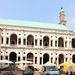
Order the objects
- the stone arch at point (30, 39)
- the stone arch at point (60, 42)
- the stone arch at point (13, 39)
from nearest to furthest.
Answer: the stone arch at point (13, 39) < the stone arch at point (30, 39) < the stone arch at point (60, 42)

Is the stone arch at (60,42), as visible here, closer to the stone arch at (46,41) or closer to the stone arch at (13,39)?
the stone arch at (46,41)

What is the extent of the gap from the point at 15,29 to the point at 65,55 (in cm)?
2143

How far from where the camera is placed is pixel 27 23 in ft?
191

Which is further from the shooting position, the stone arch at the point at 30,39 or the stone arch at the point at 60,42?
the stone arch at the point at 60,42

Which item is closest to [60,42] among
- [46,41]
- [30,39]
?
[46,41]

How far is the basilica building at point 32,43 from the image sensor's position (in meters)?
48.7

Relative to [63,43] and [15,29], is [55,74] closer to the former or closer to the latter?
[15,29]

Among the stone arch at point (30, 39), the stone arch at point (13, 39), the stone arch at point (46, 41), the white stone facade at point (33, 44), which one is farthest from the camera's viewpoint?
the stone arch at point (46, 41)

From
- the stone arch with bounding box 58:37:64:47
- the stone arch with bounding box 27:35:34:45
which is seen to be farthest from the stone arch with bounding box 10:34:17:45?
the stone arch with bounding box 58:37:64:47

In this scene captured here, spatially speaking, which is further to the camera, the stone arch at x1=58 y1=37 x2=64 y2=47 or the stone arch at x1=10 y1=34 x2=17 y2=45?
the stone arch at x1=58 y1=37 x2=64 y2=47

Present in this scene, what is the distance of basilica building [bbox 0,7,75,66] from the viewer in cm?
4869

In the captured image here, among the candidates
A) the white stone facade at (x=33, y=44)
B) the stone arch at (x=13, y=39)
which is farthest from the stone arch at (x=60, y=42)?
the stone arch at (x=13, y=39)

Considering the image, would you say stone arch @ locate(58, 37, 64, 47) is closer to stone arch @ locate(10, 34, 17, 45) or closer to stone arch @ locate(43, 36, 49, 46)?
stone arch @ locate(43, 36, 49, 46)

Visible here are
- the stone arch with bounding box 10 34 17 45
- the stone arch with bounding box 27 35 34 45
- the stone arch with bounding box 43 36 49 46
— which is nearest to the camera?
the stone arch with bounding box 10 34 17 45
